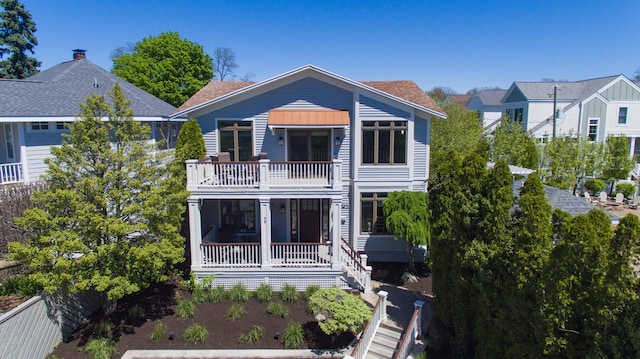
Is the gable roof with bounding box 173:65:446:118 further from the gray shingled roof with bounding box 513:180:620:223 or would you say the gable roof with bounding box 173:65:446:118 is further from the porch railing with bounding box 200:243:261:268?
the porch railing with bounding box 200:243:261:268

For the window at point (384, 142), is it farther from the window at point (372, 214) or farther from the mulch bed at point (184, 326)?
the mulch bed at point (184, 326)

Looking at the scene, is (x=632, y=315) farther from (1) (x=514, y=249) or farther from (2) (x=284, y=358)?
(2) (x=284, y=358)

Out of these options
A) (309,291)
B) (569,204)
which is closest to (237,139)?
(309,291)

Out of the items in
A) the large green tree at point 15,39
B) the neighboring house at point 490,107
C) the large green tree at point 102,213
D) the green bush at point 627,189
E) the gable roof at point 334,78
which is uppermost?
the large green tree at point 15,39

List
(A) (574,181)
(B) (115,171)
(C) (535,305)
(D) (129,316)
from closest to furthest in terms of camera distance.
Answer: (C) (535,305), (B) (115,171), (D) (129,316), (A) (574,181)

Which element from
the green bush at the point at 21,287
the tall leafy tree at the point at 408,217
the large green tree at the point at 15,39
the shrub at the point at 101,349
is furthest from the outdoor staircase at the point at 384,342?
the large green tree at the point at 15,39

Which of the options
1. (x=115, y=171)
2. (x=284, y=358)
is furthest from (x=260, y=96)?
(x=284, y=358)
